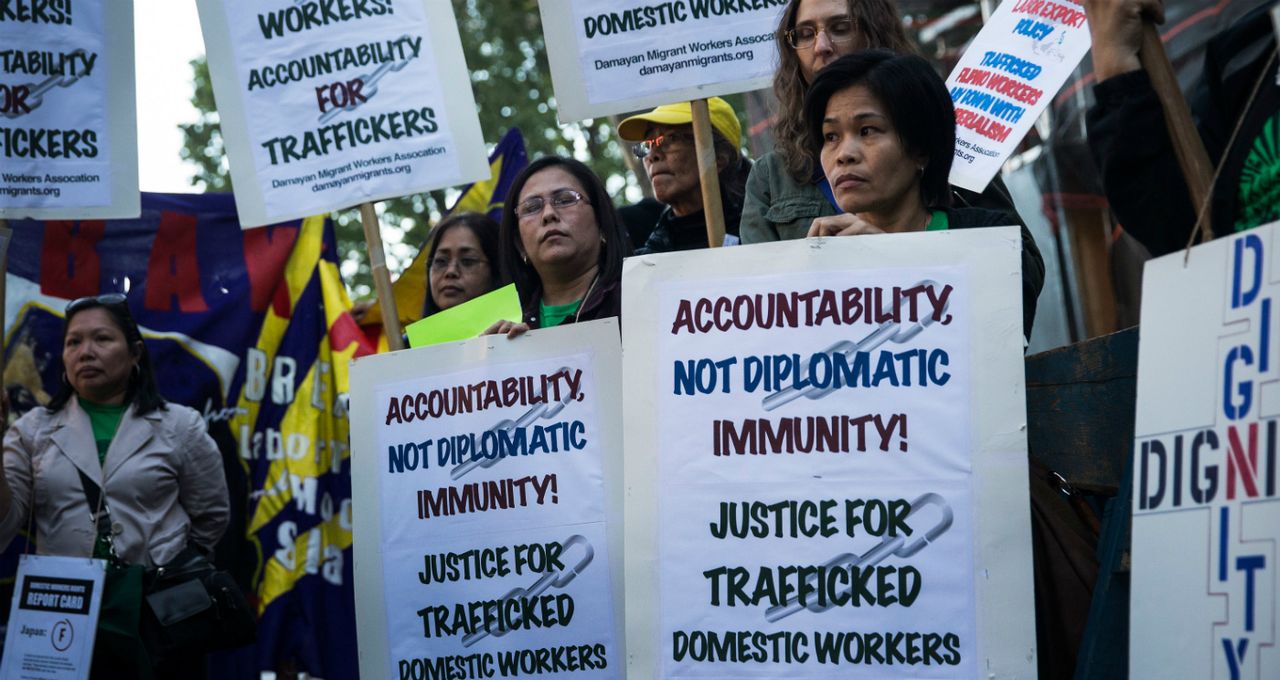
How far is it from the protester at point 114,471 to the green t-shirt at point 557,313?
187 centimetres

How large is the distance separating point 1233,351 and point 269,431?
5.18 meters

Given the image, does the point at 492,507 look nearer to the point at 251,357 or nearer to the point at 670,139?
the point at 670,139

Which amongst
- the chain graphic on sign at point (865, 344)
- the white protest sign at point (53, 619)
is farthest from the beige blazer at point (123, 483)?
the chain graphic on sign at point (865, 344)

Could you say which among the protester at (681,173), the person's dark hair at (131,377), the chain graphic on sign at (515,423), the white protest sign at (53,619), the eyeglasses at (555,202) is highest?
the protester at (681,173)

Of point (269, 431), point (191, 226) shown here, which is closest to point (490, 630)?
point (269, 431)

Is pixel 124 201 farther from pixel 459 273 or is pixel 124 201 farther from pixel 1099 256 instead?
pixel 1099 256

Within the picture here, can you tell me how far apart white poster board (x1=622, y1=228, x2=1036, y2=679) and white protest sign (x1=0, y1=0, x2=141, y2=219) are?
286cm

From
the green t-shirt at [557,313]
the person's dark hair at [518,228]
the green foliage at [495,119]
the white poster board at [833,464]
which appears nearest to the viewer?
the white poster board at [833,464]

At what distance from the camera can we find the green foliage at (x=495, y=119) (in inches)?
627

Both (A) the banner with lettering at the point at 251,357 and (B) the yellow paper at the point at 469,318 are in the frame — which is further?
(A) the banner with lettering at the point at 251,357

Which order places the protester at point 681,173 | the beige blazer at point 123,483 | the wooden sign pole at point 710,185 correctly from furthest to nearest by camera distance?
the beige blazer at point 123,483, the protester at point 681,173, the wooden sign pole at point 710,185

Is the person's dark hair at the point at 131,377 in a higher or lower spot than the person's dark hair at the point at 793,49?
lower

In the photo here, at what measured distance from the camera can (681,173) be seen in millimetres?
4844

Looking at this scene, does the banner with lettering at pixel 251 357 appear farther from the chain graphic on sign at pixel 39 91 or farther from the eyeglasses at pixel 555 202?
the eyeglasses at pixel 555 202
